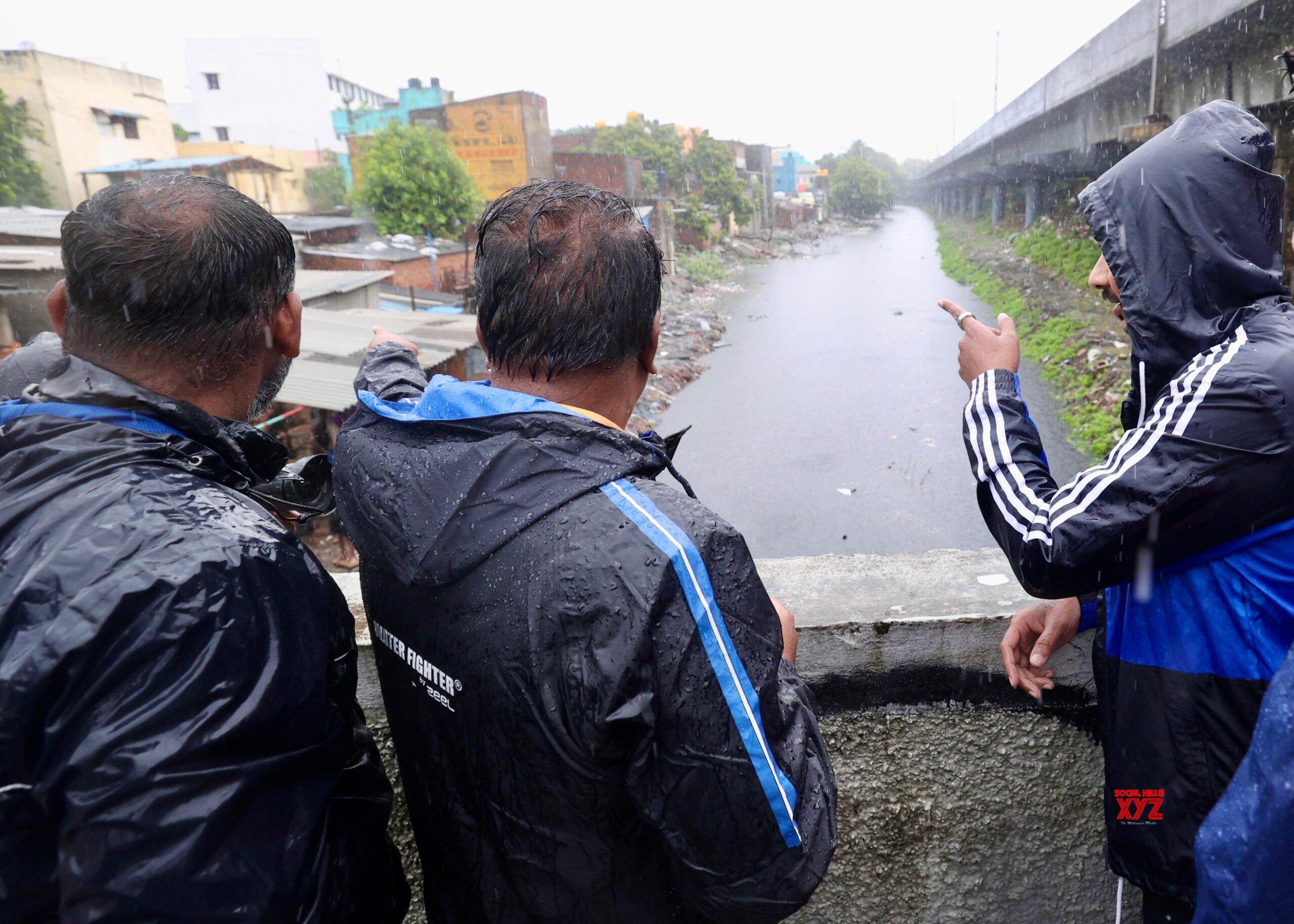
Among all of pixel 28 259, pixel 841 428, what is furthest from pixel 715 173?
pixel 28 259

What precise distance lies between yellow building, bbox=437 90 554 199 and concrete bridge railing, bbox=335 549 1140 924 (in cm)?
2645

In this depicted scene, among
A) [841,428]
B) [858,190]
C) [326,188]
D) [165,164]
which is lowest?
[841,428]

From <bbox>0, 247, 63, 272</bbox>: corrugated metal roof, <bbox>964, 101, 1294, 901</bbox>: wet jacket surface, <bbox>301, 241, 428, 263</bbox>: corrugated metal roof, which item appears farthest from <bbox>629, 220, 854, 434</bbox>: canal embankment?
<bbox>0, 247, 63, 272</bbox>: corrugated metal roof

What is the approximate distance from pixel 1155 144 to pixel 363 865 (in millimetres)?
1600

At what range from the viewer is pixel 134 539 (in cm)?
88

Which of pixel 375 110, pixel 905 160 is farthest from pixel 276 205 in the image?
pixel 905 160

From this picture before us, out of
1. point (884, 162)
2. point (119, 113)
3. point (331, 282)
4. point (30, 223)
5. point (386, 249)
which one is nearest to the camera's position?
point (331, 282)

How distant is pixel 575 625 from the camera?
36.0 inches

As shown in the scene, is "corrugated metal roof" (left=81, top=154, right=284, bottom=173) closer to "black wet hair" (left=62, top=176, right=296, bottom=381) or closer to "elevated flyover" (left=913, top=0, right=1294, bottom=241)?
"elevated flyover" (left=913, top=0, right=1294, bottom=241)

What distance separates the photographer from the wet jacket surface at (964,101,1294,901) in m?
1.15

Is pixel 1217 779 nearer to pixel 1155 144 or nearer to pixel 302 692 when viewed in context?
pixel 1155 144

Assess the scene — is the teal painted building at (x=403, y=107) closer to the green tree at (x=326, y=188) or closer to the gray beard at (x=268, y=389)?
Answer: the green tree at (x=326, y=188)

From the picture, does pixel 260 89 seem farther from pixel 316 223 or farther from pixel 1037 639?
pixel 1037 639

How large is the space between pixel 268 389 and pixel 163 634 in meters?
0.52
